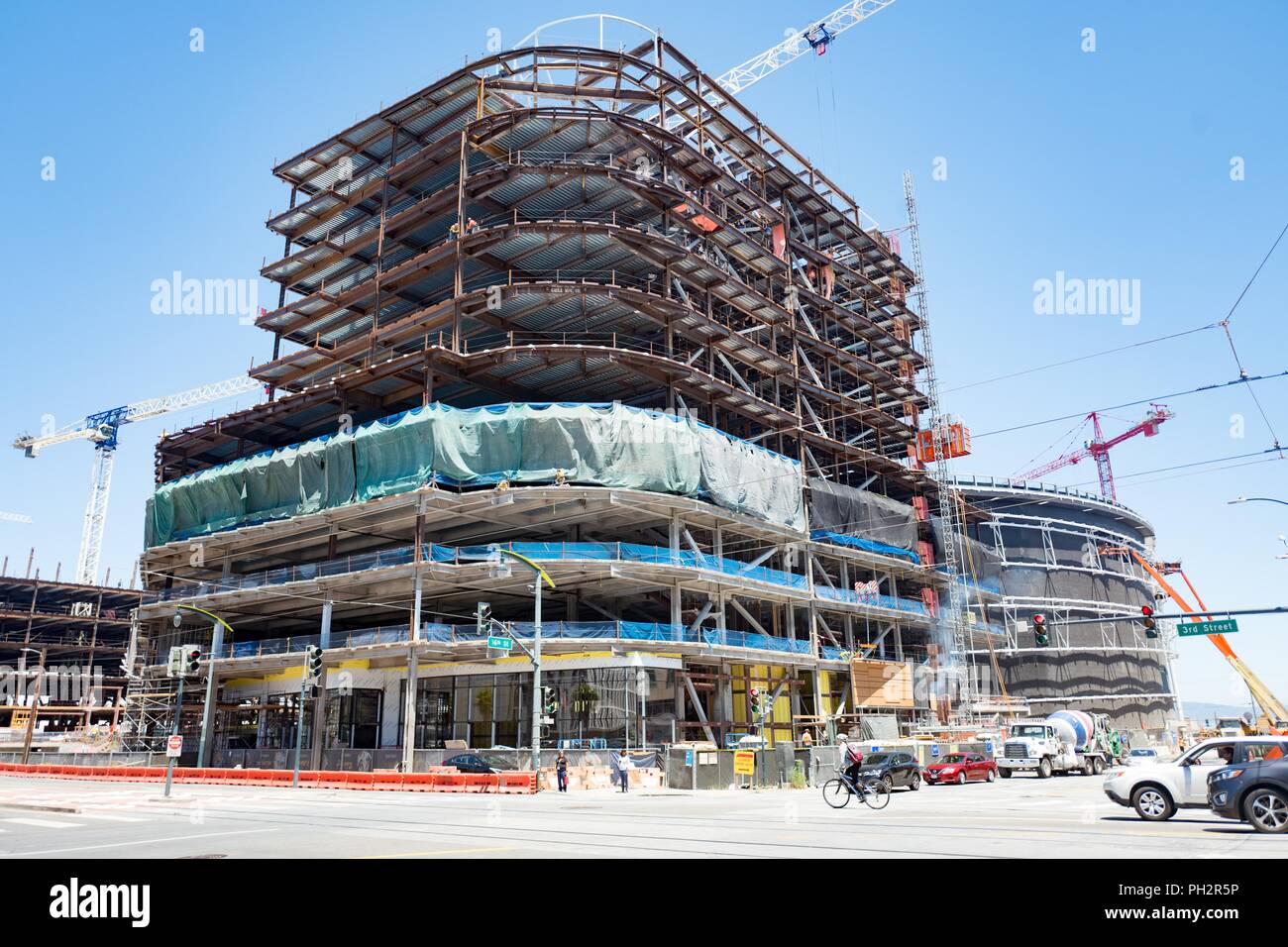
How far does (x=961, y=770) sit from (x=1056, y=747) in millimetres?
8766

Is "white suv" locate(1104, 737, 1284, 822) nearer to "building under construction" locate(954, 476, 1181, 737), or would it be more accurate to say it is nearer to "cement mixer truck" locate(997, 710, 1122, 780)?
"cement mixer truck" locate(997, 710, 1122, 780)

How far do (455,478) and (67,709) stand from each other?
80215mm

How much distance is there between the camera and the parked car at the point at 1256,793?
14289mm

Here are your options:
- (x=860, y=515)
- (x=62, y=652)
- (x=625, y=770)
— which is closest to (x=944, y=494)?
(x=860, y=515)

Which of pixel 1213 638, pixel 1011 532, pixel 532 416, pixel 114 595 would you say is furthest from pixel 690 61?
pixel 114 595

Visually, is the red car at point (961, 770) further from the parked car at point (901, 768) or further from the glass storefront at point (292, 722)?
the glass storefront at point (292, 722)

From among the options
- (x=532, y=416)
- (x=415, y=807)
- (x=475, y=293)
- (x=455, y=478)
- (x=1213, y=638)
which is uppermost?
(x=475, y=293)

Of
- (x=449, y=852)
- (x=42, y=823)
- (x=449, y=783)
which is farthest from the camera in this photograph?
(x=449, y=783)

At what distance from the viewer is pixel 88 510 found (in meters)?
141

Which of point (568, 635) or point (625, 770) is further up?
point (568, 635)

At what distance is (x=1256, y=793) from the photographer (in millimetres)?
14484

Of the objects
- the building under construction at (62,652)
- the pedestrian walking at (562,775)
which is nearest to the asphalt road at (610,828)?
the pedestrian walking at (562,775)

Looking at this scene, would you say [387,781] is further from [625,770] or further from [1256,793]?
[1256,793]

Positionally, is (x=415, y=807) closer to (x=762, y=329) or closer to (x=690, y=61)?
(x=762, y=329)
